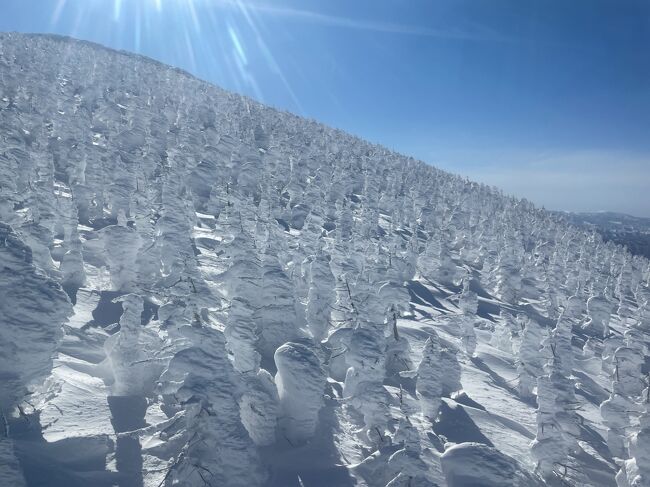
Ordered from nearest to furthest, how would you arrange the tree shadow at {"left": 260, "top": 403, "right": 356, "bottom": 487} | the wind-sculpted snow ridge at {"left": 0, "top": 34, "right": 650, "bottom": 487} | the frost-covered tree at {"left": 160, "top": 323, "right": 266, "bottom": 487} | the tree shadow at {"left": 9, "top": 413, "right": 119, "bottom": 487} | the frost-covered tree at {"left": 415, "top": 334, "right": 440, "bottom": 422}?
1. the tree shadow at {"left": 9, "top": 413, "right": 119, "bottom": 487}
2. the frost-covered tree at {"left": 160, "top": 323, "right": 266, "bottom": 487}
3. the wind-sculpted snow ridge at {"left": 0, "top": 34, "right": 650, "bottom": 487}
4. the tree shadow at {"left": 260, "top": 403, "right": 356, "bottom": 487}
5. the frost-covered tree at {"left": 415, "top": 334, "right": 440, "bottom": 422}

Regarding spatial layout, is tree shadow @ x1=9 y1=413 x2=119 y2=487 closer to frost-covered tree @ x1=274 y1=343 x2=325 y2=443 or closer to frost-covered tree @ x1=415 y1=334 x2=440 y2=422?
frost-covered tree @ x1=274 y1=343 x2=325 y2=443

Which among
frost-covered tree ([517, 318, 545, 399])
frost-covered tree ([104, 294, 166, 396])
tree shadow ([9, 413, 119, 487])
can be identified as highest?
frost-covered tree ([104, 294, 166, 396])

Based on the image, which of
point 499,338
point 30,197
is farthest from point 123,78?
→ point 499,338

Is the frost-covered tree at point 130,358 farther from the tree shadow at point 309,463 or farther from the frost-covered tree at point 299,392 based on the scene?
the tree shadow at point 309,463

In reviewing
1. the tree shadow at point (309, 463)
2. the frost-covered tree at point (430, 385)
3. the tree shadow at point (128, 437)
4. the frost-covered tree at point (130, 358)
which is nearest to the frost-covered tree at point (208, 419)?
the tree shadow at point (309, 463)

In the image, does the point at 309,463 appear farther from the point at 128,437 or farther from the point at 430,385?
the point at 430,385

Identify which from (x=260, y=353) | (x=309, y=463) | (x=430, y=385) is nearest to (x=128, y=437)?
(x=309, y=463)

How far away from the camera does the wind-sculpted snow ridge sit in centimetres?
1331

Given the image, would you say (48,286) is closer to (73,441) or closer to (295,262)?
(73,441)

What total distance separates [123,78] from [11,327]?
12829cm

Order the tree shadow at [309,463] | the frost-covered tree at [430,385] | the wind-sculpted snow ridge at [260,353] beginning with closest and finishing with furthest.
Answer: the wind-sculpted snow ridge at [260,353] < the tree shadow at [309,463] < the frost-covered tree at [430,385]

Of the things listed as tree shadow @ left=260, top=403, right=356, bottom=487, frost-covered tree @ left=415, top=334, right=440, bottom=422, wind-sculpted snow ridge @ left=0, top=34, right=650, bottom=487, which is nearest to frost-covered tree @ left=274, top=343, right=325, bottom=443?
wind-sculpted snow ridge @ left=0, top=34, right=650, bottom=487

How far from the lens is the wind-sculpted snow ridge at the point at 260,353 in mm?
13312

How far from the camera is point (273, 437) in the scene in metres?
16.5
